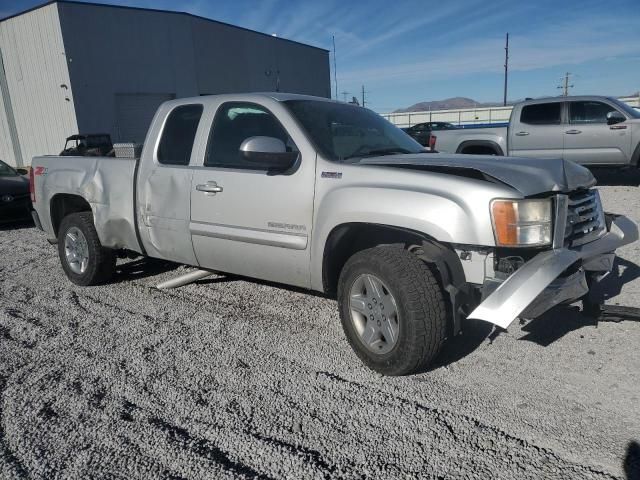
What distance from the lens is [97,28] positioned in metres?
22.6

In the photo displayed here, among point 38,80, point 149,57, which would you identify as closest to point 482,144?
point 149,57

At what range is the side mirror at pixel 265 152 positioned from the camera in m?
3.44

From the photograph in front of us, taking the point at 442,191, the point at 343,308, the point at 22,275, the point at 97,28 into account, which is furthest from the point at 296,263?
the point at 97,28

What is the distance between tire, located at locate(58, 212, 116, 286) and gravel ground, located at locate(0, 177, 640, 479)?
654mm

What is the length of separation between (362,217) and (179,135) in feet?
6.90

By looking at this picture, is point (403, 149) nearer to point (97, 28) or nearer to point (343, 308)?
point (343, 308)

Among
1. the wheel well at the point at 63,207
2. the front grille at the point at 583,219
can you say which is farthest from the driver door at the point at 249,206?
the wheel well at the point at 63,207

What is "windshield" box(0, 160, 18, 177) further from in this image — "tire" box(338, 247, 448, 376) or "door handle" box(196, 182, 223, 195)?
"tire" box(338, 247, 448, 376)

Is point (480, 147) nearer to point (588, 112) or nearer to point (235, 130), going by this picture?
point (588, 112)

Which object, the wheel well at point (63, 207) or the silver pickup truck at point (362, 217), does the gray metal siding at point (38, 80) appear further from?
the silver pickup truck at point (362, 217)

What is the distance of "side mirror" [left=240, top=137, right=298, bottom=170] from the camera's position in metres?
3.44

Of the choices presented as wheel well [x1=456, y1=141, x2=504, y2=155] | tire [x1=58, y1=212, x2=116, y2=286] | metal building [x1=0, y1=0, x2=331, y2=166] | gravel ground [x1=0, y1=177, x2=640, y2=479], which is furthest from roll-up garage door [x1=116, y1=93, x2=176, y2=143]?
gravel ground [x1=0, y1=177, x2=640, y2=479]

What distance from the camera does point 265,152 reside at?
3451mm

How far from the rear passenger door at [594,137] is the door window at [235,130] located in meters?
8.48
